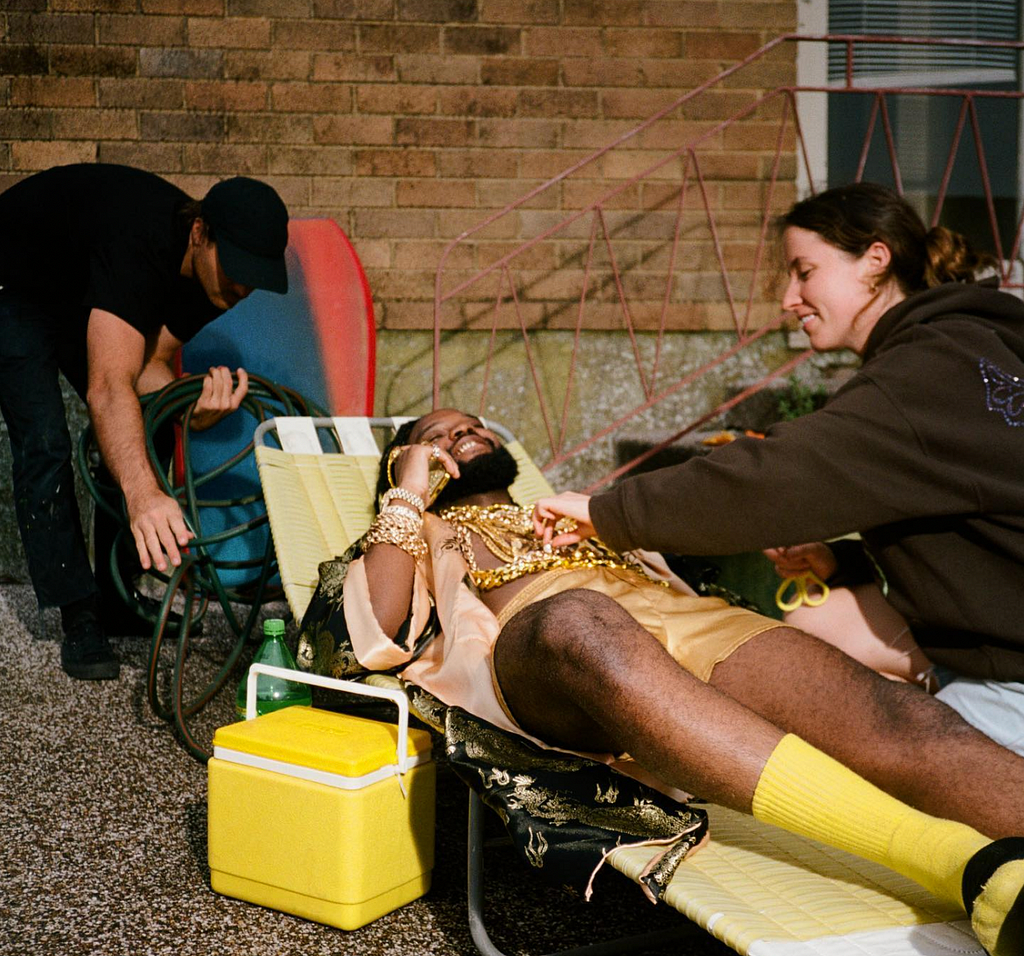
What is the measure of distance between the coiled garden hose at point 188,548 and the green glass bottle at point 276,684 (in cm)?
22

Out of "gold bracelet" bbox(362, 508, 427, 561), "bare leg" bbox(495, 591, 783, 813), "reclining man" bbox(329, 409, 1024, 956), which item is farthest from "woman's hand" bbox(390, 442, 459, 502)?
"bare leg" bbox(495, 591, 783, 813)

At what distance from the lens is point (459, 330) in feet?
16.6

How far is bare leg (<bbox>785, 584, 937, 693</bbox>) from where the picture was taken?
2068 millimetres

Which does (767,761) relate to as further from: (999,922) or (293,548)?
(293,548)

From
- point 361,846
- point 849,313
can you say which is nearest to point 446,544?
point 361,846

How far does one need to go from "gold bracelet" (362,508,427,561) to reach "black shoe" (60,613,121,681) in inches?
57.6

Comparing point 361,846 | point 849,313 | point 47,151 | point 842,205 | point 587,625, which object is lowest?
point 361,846

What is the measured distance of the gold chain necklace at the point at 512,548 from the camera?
2.37 meters

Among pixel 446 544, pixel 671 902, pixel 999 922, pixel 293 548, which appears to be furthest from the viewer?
pixel 293 548

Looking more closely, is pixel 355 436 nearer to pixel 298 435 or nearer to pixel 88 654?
pixel 298 435

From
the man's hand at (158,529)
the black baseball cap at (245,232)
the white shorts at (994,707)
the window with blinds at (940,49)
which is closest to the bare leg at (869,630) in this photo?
the white shorts at (994,707)

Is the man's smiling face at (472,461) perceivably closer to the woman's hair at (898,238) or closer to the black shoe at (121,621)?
the woman's hair at (898,238)

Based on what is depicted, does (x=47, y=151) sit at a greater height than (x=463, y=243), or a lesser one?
greater

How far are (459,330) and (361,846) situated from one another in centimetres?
343
